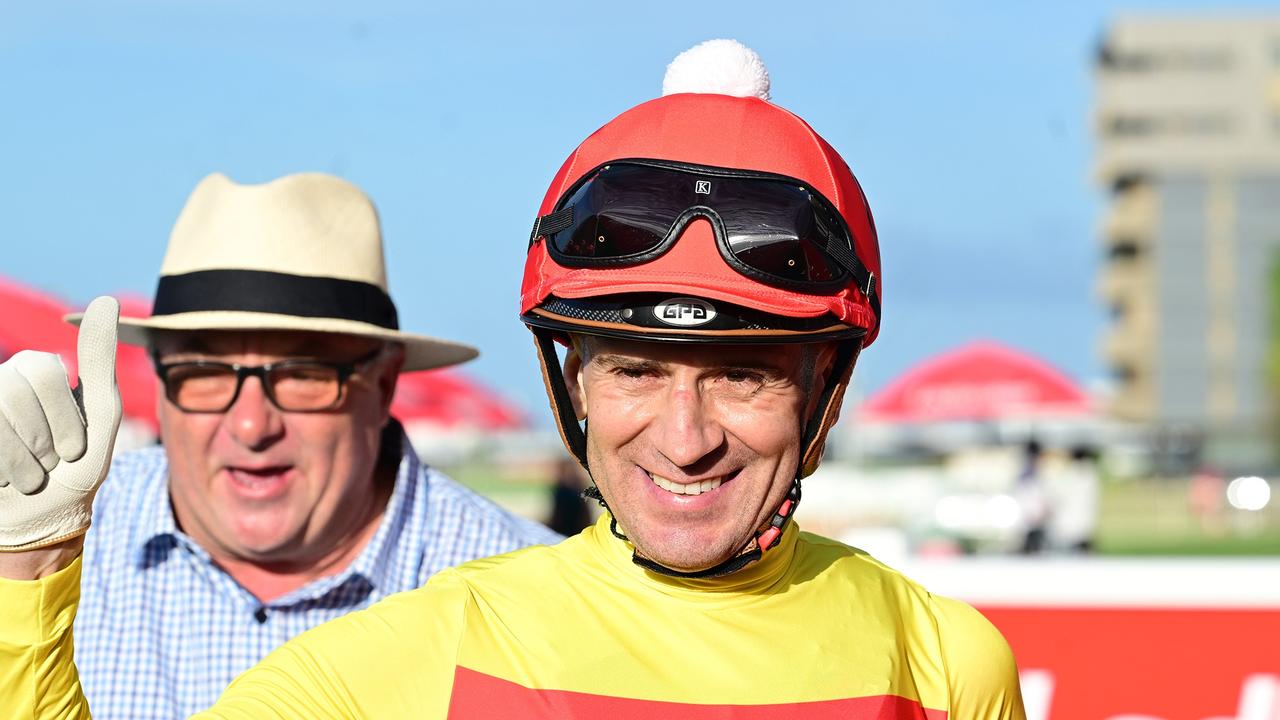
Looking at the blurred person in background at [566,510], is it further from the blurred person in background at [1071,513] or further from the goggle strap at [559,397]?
the goggle strap at [559,397]

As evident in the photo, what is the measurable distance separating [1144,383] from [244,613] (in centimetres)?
8239

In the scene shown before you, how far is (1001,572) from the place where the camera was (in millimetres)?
4918

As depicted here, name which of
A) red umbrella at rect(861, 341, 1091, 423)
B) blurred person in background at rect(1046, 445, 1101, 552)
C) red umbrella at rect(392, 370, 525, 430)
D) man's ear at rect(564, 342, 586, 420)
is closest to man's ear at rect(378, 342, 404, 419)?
man's ear at rect(564, 342, 586, 420)

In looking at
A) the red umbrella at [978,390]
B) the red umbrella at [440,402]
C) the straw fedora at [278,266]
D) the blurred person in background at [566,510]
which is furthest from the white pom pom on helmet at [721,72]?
the red umbrella at [978,390]

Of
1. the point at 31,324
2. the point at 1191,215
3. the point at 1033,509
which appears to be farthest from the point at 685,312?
the point at 1191,215

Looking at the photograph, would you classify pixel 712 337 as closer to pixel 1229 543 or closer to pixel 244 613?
pixel 244 613

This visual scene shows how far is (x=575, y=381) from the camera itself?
2553 mm

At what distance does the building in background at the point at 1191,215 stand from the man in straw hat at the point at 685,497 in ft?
240

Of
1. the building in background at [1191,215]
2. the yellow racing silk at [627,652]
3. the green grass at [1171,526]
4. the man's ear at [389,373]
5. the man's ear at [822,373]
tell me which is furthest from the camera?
the building in background at [1191,215]

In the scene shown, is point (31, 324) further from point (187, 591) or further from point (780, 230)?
point (780, 230)

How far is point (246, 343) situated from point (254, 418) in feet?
0.75

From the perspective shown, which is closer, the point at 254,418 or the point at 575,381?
the point at 575,381

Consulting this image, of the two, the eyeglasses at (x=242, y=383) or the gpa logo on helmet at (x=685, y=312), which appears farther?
the eyeglasses at (x=242, y=383)

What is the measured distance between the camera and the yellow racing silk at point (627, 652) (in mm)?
2227
